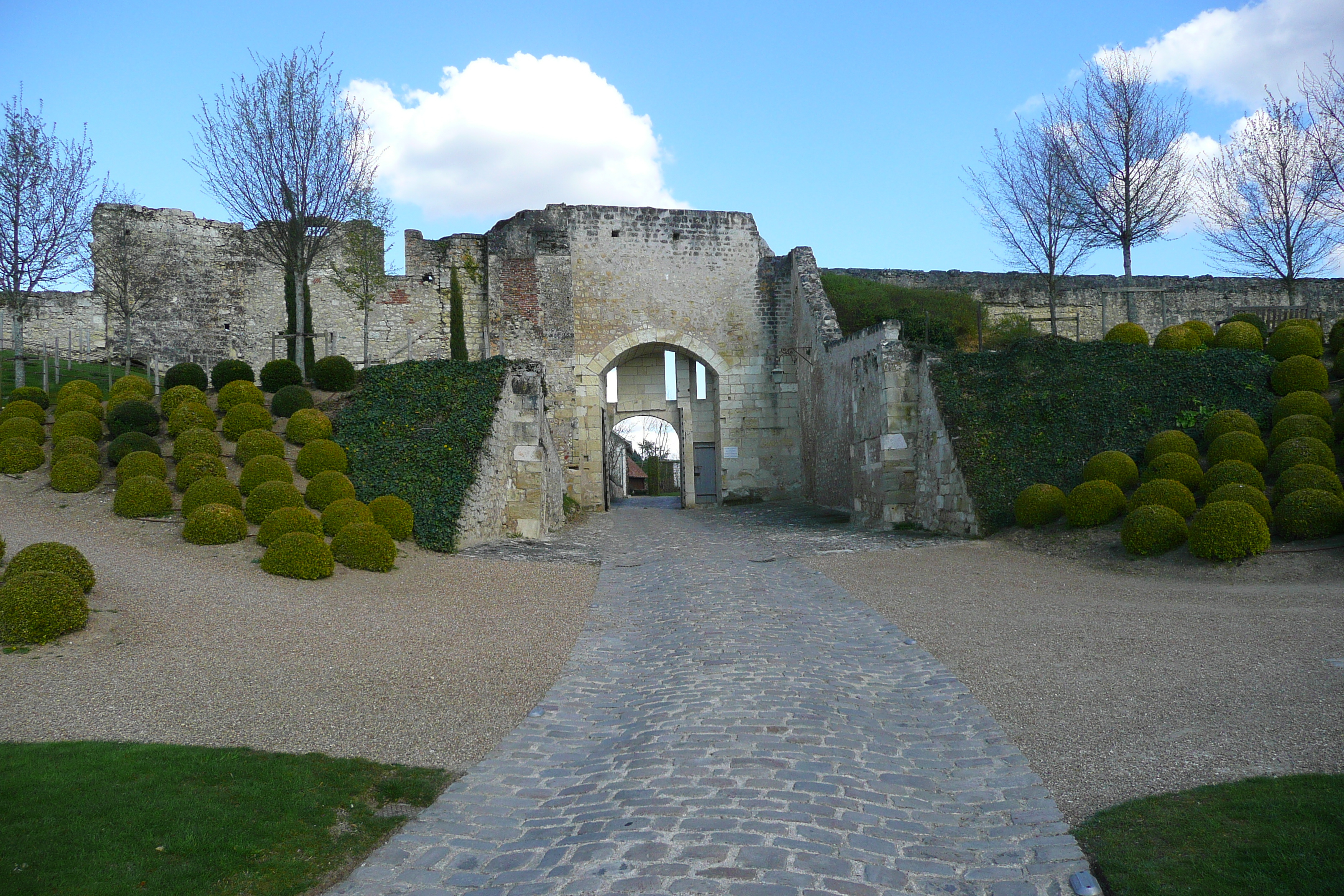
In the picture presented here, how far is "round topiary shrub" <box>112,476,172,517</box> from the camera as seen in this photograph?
33.7ft

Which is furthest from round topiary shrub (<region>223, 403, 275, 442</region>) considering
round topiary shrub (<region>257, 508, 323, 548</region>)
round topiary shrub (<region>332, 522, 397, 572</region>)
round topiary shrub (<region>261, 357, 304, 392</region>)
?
round topiary shrub (<region>332, 522, 397, 572</region>)

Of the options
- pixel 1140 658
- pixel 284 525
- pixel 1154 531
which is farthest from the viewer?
pixel 1154 531

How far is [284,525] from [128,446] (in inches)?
153

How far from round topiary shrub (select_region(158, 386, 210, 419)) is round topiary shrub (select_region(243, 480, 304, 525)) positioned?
3.55 m

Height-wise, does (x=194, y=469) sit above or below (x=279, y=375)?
below

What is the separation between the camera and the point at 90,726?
5.00m

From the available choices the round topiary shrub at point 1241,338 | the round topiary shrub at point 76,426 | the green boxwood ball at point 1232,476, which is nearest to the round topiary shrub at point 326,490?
the round topiary shrub at point 76,426

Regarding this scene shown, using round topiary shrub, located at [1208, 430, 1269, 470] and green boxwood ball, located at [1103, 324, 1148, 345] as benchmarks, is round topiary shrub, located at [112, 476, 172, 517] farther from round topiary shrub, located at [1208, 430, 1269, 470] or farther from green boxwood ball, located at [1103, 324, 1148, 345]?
green boxwood ball, located at [1103, 324, 1148, 345]

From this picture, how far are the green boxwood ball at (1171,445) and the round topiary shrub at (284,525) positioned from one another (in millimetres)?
10488

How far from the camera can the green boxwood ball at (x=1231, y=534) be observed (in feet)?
29.6

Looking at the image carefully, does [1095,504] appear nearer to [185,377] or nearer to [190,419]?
[190,419]

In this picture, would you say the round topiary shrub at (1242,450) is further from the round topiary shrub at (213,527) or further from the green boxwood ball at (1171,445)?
the round topiary shrub at (213,527)

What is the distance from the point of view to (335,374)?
14.7m

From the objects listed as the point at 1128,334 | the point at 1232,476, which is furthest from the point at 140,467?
the point at 1128,334
